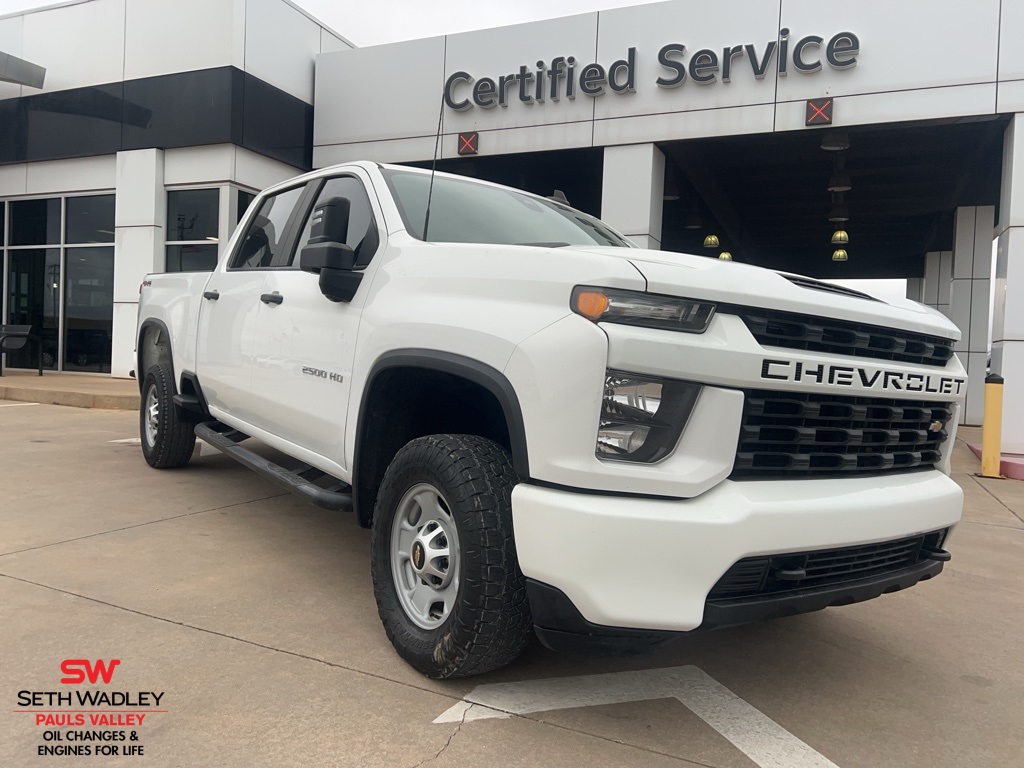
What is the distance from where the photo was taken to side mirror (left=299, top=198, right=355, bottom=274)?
9.86 feet

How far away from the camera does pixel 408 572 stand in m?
2.81

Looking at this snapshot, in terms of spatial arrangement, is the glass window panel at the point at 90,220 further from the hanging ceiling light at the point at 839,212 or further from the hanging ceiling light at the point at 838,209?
the hanging ceiling light at the point at 839,212

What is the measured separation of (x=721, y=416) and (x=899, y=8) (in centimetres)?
954

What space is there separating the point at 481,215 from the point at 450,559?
1571 millimetres

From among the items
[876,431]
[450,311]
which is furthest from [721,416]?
[450,311]

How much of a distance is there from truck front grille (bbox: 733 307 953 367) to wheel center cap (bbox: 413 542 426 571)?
126cm

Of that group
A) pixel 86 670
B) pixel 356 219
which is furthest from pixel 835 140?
pixel 86 670

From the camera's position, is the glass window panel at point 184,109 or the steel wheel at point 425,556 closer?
the steel wheel at point 425,556

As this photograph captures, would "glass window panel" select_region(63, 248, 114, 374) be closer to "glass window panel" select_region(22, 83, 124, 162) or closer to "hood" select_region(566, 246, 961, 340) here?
"glass window panel" select_region(22, 83, 124, 162)

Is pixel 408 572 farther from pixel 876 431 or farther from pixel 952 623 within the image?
pixel 952 623

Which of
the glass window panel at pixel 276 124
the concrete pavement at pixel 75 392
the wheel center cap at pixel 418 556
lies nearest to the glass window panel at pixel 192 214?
the glass window panel at pixel 276 124

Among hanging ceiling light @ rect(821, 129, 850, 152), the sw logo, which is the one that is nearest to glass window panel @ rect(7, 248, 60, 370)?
hanging ceiling light @ rect(821, 129, 850, 152)

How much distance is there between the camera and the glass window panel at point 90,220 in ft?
44.3

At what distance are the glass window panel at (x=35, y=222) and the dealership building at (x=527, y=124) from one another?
39 mm
